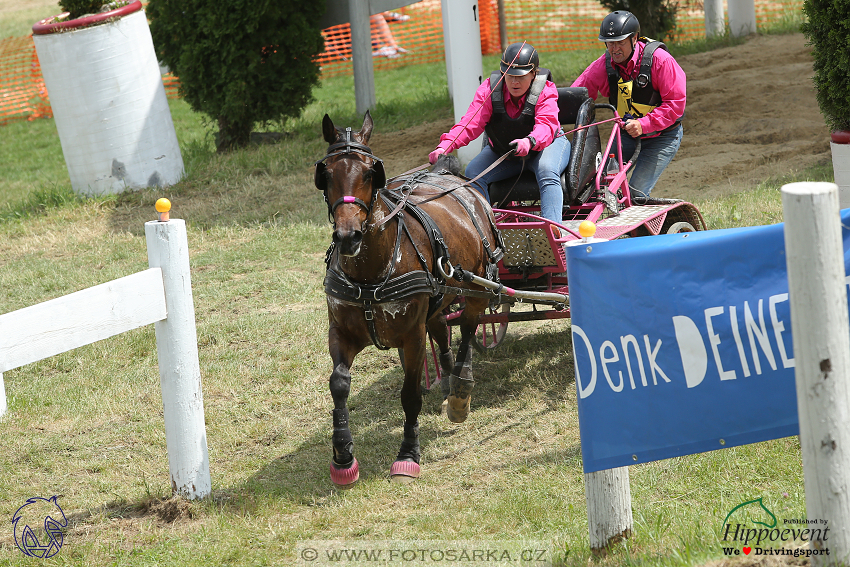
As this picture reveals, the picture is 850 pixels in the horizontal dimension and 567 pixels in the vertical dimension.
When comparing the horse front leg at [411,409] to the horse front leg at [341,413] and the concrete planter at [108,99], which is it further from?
the concrete planter at [108,99]

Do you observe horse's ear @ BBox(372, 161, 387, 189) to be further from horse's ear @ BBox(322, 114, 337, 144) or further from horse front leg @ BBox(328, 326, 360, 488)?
horse front leg @ BBox(328, 326, 360, 488)

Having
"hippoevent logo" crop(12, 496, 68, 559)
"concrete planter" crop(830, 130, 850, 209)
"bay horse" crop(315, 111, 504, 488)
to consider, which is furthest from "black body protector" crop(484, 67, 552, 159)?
"hippoevent logo" crop(12, 496, 68, 559)

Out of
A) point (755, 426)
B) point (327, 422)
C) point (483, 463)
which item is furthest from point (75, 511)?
point (755, 426)

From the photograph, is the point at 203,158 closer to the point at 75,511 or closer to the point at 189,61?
the point at 189,61

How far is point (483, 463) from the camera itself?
4.78m

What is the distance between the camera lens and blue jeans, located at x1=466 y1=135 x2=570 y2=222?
18.1 feet

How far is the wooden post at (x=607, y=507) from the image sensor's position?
3141mm

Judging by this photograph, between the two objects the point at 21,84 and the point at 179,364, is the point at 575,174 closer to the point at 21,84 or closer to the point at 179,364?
the point at 179,364

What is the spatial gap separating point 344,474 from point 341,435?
0.73 ft

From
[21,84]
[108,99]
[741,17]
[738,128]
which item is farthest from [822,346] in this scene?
[21,84]

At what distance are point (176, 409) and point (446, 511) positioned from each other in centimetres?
143

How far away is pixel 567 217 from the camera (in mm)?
6008

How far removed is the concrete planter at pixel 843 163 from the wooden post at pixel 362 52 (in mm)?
8220

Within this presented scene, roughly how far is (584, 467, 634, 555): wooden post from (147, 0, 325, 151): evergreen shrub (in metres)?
10.5
